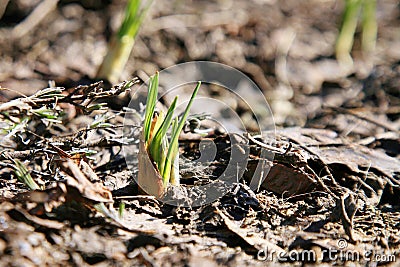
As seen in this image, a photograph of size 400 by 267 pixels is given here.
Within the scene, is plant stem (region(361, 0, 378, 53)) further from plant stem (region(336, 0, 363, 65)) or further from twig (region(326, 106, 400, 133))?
twig (region(326, 106, 400, 133))

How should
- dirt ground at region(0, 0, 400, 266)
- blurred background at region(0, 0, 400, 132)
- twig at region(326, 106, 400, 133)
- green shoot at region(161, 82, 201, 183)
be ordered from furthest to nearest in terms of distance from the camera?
blurred background at region(0, 0, 400, 132) → twig at region(326, 106, 400, 133) → green shoot at region(161, 82, 201, 183) → dirt ground at region(0, 0, 400, 266)

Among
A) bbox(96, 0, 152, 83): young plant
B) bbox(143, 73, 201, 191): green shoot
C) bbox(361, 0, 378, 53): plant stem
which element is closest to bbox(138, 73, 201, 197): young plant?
bbox(143, 73, 201, 191): green shoot

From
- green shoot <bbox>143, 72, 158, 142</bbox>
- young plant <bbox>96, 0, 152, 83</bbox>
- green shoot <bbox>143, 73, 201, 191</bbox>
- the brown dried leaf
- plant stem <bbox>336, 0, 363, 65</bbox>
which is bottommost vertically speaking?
the brown dried leaf

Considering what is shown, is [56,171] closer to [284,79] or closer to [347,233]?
[347,233]

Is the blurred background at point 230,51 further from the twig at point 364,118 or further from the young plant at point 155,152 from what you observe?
the young plant at point 155,152

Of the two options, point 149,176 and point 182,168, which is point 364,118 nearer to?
point 182,168

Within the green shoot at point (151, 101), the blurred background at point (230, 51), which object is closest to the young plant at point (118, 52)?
the blurred background at point (230, 51)

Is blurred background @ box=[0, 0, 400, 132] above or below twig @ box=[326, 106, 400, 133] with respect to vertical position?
above
